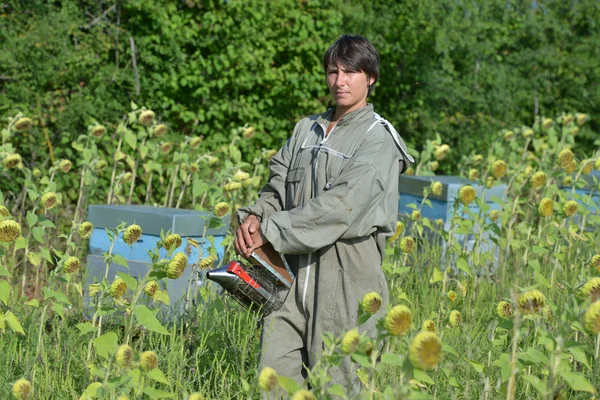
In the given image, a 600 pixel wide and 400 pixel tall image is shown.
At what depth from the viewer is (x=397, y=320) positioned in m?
2.08

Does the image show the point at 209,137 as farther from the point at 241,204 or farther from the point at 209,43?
the point at 241,204

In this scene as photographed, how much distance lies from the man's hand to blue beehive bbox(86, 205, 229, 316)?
1.08m

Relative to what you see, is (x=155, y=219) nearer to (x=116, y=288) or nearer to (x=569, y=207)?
(x=116, y=288)

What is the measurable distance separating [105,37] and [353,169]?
4.61 metres

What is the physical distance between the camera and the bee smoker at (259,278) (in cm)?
281

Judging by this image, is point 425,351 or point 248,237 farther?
point 248,237

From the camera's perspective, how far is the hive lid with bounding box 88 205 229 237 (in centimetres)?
410

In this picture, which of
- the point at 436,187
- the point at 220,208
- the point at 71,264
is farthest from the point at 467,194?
the point at 71,264

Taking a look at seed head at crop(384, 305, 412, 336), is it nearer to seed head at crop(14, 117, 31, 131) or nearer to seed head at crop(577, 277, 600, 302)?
seed head at crop(577, 277, 600, 302)

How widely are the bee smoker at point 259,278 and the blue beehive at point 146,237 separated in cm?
108

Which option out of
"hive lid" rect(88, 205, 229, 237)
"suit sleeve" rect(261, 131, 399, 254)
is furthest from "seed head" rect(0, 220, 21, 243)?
"hive lid" rect(88, 205, 229, 237)

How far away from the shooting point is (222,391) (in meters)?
2.95

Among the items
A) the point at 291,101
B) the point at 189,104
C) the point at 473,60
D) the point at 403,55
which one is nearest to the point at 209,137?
the point at 189,104

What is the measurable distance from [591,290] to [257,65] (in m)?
5.32
